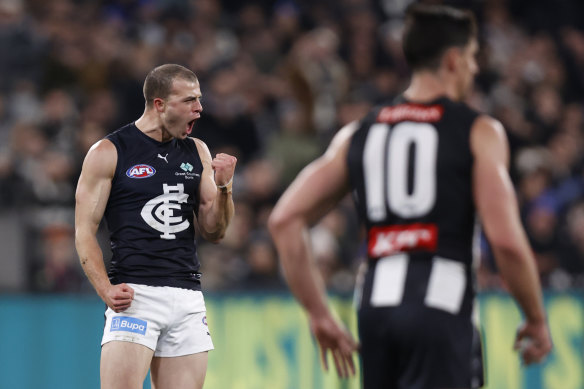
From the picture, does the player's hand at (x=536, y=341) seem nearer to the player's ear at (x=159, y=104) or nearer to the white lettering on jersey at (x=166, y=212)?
the white lettering on jersey at (x=166, y=212)

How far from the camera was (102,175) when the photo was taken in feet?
18.8

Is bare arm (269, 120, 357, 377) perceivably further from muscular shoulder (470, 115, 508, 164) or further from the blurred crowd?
the blurred crowd

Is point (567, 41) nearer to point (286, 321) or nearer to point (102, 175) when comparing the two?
point (286, 321)

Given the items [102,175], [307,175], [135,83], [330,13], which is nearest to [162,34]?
[135,83]

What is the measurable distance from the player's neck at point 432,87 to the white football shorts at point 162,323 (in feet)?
6.91

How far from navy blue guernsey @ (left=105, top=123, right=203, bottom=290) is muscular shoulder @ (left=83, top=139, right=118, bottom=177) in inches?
1.2

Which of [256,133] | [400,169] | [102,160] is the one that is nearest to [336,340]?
[400,169]

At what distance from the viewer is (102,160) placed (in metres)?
5.76

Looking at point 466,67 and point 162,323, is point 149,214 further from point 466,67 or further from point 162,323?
point 466,67

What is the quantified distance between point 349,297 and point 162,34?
5.44 m

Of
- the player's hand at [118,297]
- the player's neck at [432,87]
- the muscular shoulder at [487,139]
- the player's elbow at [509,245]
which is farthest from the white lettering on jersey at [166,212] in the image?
the player's elbow at [509,245]

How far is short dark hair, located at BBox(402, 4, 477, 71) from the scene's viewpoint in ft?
14.1

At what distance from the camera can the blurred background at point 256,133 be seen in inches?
395

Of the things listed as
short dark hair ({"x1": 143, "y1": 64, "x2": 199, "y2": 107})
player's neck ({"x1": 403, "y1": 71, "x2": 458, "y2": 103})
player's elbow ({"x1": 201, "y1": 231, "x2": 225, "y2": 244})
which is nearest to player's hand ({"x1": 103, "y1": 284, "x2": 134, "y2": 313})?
player's elbow ({"x1": 201, "y1": 231, "x2": 225, "y2": 244})
